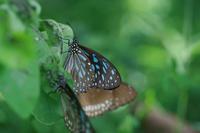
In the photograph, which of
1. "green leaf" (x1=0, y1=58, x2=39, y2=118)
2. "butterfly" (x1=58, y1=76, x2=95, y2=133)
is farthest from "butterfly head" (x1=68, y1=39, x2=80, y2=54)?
"green leaf" (x1=0, y1=58, x2=39, y2=118)

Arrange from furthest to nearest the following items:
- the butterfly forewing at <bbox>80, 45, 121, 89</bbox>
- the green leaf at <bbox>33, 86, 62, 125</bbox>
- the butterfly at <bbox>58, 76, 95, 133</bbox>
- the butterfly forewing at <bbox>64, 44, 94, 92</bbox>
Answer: the butterfly forewing at <bbox>80, 45, 121, 89</bbox>
the butterfly forewing at <bbox>64, 44, 94, 92</bbox>
the butterfly at <bbox>58, 76, 95, 133</bbox>
the green leaf at <bbox>33, 86, 62, 125</bbox>

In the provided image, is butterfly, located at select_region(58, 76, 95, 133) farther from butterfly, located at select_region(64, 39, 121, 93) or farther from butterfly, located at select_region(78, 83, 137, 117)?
butterfly, located at select_region(78, 83, 137, 117)

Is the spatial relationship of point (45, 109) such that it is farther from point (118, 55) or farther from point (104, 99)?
point (118, 55)

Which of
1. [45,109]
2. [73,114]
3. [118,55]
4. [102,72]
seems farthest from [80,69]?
[118,55]

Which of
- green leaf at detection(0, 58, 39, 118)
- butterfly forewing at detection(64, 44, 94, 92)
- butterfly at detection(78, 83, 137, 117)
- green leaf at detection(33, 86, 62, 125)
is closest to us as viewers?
green leaf at detection(0, 58, 39, 118)

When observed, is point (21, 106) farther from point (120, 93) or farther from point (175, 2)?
point (175, 2)

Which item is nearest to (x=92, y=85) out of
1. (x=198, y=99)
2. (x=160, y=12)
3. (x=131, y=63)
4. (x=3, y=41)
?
(x=3, y=41)
